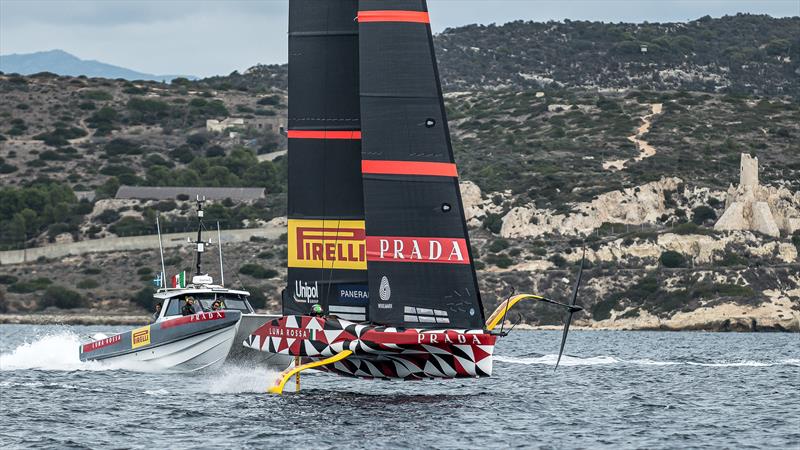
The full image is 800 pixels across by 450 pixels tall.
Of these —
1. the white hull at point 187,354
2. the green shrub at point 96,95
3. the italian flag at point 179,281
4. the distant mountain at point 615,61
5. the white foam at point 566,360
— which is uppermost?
the distant mountain at point 615,61

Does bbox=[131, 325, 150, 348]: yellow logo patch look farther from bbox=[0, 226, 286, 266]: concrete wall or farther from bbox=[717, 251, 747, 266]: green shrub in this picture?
bbox=[0, 226, 286, 266]: concrete wall

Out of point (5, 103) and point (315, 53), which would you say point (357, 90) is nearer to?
Answer: point (315, 53)

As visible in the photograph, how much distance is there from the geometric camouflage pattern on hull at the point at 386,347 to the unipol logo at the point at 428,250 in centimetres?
145

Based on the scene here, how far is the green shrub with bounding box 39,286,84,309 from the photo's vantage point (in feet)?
284

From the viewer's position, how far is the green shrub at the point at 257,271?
89.1 metres

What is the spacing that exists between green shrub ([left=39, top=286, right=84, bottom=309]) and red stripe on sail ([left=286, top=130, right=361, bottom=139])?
58.7 metres

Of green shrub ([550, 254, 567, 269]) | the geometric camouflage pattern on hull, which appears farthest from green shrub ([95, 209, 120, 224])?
the geometric camouflage pattern on hull

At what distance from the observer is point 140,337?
118ft

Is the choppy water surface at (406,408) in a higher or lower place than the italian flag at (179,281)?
lower

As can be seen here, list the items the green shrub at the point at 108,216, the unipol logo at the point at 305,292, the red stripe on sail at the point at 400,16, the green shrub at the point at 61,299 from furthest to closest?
1. the green shrub at the point at 108,216
2. the green shrub at the point at 61,299
3. the unipol logo at the point at 305,292
4. the red stripe on sail at the point at 400,16

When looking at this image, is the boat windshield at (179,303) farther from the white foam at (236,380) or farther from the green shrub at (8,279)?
the green shrub at (8,279)

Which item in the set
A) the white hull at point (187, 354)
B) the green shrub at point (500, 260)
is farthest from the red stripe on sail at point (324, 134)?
the green shrub at point (500, 260)

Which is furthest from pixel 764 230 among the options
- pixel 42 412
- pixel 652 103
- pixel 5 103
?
pixel 5 103

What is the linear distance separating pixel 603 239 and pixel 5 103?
3135 inches
